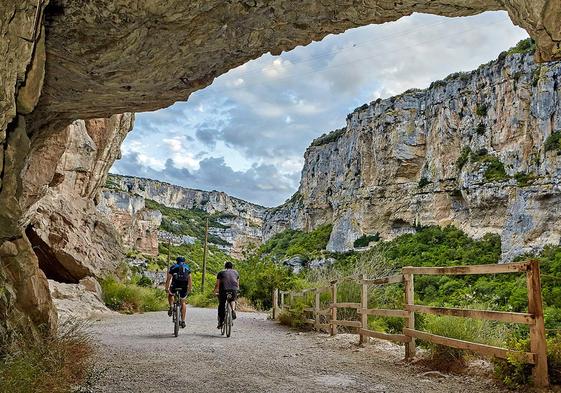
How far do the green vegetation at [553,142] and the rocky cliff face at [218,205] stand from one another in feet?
279

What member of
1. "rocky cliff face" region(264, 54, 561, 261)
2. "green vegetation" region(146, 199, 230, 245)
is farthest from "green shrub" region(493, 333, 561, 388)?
"green vegetation" region(146, 199, 230, 245)

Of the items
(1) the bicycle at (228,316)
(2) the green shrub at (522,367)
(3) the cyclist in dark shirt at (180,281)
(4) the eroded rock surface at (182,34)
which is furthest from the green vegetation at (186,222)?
(2) the green shrub at (522,367)

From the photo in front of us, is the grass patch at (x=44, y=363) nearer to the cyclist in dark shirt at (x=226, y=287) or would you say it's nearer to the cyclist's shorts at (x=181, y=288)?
the cyclist's shorts at (x=181, y=288)

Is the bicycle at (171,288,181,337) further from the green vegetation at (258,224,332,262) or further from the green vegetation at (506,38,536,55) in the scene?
the green vegetation at (258,224,332,262)

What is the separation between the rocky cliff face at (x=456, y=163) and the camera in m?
52.9

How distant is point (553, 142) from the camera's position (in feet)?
169

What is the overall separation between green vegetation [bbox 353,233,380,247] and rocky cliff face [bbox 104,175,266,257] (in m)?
50.6

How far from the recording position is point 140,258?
75.3 meters

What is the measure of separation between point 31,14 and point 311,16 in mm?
2989

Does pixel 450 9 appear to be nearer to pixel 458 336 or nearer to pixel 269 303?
pixel 458 336

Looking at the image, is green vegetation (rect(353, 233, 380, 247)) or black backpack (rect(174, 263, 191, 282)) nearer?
black backpack (rect(174, 263, 191, 282))

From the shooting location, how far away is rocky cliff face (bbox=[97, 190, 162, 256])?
77438mm


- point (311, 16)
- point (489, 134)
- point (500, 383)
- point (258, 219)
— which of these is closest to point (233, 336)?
point (500, 383)

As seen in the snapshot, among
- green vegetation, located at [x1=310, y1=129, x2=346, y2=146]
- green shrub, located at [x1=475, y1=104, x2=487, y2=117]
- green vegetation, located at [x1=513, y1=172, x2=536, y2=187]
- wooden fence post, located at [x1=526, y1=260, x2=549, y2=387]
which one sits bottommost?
wooden fence post, located at [x1=526, y1=260, x2=549, y2=387]
